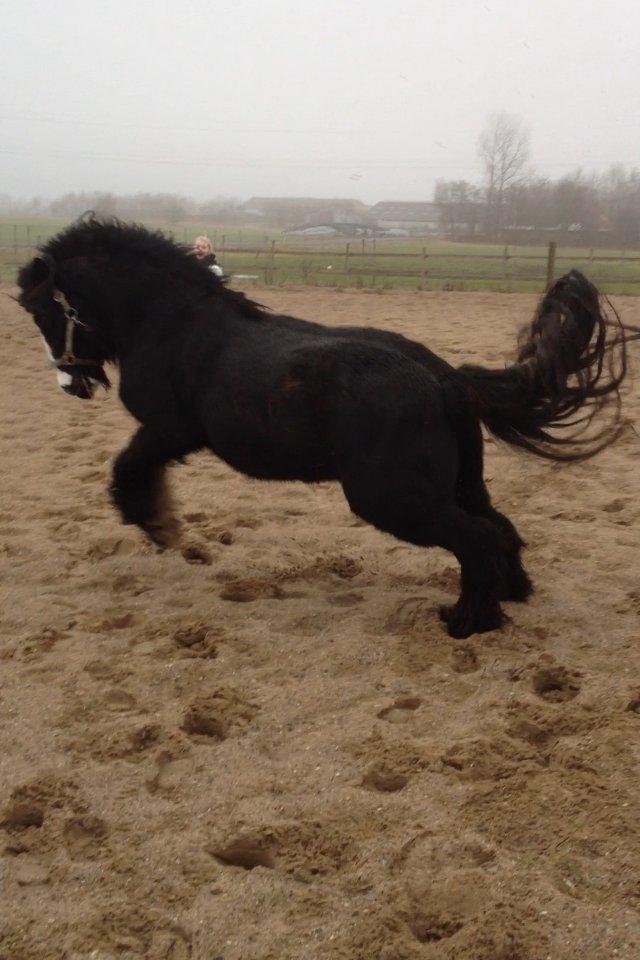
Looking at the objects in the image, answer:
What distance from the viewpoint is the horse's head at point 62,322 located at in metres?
4.59

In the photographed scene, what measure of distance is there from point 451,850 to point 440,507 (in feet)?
5.34

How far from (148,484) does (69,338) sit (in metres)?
0.94

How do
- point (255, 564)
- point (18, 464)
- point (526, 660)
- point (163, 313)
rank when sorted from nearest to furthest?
point (526, 660), point (163, 313), point (255, 564), point (18, 464)

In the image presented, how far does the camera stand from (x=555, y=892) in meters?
2.23

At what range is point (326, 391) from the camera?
3.83m

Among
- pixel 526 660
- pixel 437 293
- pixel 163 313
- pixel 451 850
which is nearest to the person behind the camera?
pixel 451 850

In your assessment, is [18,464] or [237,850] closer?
[237,850]

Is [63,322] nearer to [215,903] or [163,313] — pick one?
[163,313]

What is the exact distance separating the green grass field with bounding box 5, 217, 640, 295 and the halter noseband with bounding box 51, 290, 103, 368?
604 inches

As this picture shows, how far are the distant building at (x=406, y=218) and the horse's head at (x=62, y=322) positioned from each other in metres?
21.7

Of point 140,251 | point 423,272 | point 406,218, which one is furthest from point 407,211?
point 140,251

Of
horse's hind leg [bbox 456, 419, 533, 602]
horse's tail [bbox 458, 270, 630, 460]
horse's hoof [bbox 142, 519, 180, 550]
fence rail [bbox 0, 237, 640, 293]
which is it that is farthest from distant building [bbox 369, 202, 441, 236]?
horse's hind leg [bbox 456, 419, 533, 602]

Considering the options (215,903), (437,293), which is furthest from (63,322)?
(437,293)

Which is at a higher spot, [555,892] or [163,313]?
[163,313]
